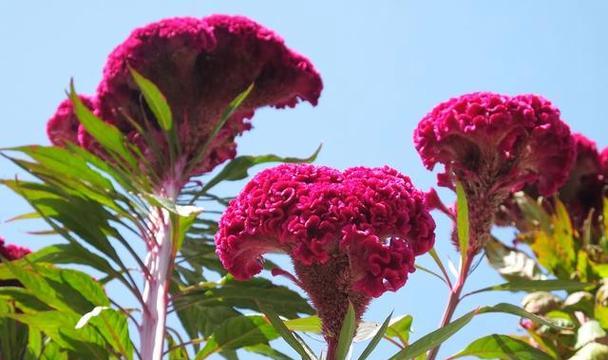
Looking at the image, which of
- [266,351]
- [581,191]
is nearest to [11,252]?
[266,351]

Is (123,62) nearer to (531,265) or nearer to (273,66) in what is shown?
(273,66)

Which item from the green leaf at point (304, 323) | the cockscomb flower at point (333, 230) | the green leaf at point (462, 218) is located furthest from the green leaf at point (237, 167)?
the cockscomb flower at point (333, 230)

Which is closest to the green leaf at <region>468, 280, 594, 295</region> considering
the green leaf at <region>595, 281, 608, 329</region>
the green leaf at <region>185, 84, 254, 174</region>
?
the green leaf at <region>595, 281, 608, 329</region>

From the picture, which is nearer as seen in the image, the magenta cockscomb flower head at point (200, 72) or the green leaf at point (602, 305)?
A: the green leaf at point (602, 305)

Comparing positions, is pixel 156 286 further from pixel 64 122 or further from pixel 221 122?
pixel 64 122

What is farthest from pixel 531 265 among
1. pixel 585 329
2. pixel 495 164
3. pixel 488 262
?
pixel 495 164

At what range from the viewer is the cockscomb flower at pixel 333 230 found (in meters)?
1.60

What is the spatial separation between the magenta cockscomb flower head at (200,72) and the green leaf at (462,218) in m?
1.42

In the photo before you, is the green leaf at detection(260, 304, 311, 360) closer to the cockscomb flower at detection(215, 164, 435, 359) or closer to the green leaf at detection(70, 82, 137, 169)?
the cockscomb flower at detection(215, 164, 435, 359)

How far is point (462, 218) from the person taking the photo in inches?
79.8

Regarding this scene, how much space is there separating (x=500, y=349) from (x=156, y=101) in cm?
152

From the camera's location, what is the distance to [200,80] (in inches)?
131

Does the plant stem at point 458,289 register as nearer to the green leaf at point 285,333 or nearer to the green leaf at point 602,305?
the green leaf at point 285,333

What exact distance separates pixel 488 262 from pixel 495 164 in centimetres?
125
